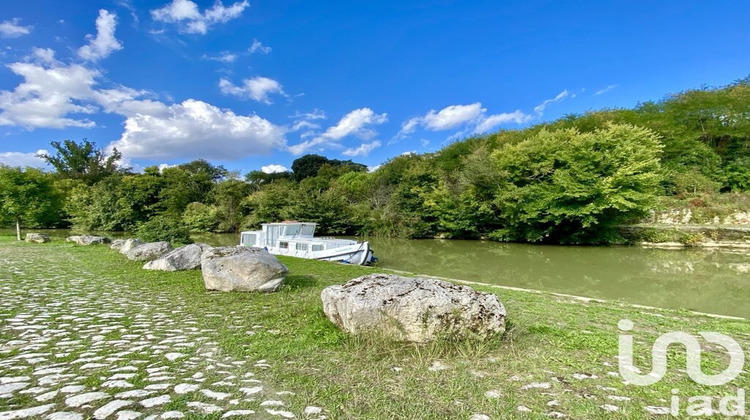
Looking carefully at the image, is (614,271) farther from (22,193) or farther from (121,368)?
(22,193)

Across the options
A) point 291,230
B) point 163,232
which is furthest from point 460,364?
point 163,232

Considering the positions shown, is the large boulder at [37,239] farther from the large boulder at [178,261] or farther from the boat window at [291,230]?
the large boulder at [178,261]

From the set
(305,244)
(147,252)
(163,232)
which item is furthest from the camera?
(305,244)

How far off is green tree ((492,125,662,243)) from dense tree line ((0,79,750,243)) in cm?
7

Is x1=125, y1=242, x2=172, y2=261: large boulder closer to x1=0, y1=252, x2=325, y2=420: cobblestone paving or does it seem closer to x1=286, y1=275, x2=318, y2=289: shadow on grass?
x1=286, y1=275, x2=318, y2=289: shadow on grass

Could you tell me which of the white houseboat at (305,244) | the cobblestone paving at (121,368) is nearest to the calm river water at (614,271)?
the white houseboat at (305,244)

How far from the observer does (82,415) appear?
2.16 meters

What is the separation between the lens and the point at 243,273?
21.9 ft

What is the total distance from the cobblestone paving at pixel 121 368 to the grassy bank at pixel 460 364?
11 centimetres

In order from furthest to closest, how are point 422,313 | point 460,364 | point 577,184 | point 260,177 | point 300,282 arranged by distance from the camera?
point 260,177
point 577,184
point 300,282
point 422,313
point 460,364

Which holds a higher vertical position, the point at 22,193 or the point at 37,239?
the point at 22,193

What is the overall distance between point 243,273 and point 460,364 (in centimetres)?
485

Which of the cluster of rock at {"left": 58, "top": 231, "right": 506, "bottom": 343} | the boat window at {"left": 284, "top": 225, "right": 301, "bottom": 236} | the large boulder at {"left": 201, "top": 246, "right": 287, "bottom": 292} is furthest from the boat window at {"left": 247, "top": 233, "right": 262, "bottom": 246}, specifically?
the cluster of rock at {"left": 58, "top": 231, "right": 506, "bottom": 343}

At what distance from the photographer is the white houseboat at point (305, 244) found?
15.3m
